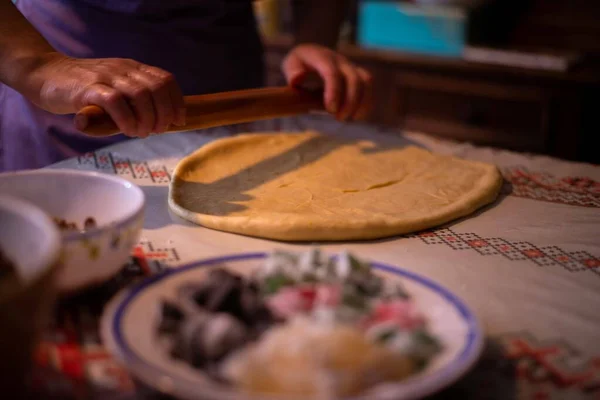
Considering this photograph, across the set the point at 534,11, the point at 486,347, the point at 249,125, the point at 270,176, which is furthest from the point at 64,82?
the point at 534,11

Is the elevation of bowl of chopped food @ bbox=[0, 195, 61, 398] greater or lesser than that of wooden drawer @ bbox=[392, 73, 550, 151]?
greater

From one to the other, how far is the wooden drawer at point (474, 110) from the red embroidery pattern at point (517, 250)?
139cm

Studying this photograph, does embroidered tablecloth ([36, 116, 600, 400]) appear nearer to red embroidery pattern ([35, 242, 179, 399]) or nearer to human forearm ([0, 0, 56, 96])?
red embroidery pattern ([35, 242, 179, 399])

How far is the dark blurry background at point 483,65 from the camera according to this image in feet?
7.01

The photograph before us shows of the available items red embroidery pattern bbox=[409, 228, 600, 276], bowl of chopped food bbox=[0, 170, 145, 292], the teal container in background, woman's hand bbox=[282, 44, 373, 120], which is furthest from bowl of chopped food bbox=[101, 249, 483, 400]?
the teal container in background

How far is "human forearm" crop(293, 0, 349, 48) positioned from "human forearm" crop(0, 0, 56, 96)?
875mm

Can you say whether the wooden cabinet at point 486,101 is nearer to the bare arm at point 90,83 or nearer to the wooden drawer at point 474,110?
the wooden drawer at point 474,110

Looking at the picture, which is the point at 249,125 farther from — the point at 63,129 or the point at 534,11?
the point at 534,11

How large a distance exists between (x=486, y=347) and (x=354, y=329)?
195 millimetres

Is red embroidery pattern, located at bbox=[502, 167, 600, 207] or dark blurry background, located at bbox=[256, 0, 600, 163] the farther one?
dark blurry background, located at bbox=[256, 0, 600, 163]

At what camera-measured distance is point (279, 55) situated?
256 centimetres

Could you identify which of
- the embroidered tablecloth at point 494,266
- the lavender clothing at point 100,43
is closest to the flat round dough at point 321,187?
the embroidered tablecloth at point 494,266

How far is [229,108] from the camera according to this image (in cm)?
109

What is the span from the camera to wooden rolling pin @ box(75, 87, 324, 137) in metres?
0.89
